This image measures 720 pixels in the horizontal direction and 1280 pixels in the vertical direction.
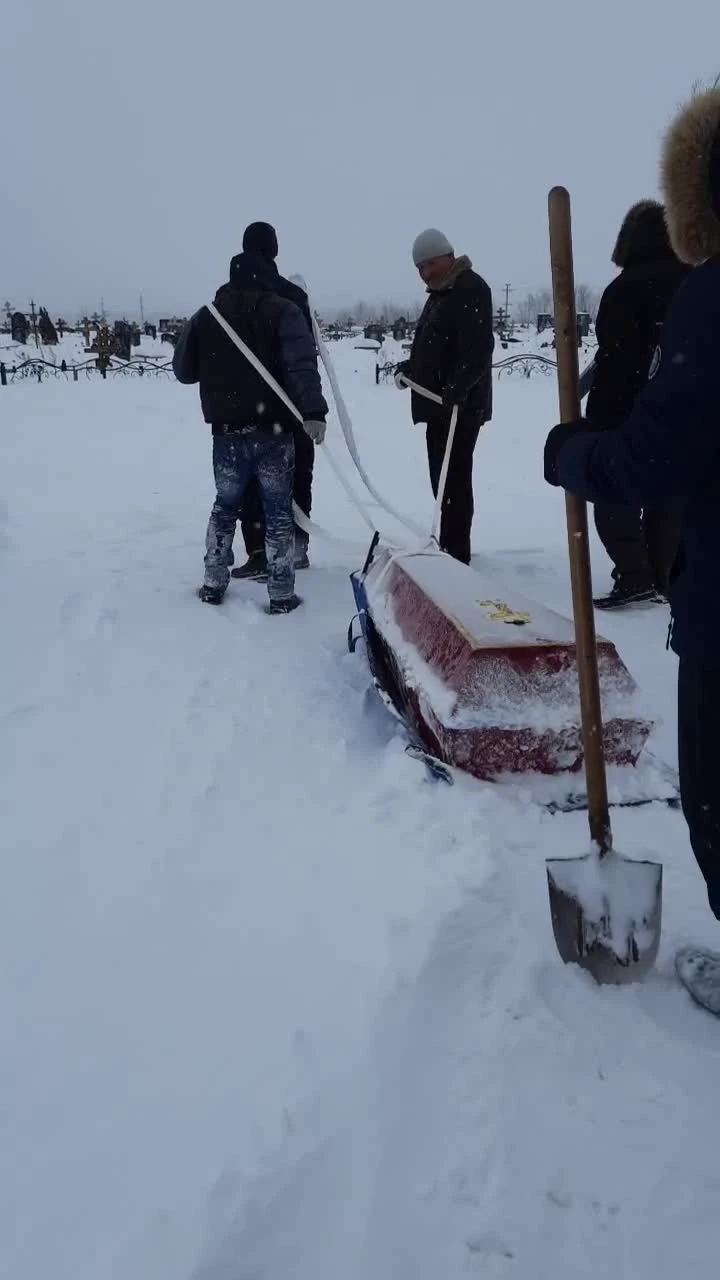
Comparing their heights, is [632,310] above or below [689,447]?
above

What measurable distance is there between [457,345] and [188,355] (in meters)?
1.53

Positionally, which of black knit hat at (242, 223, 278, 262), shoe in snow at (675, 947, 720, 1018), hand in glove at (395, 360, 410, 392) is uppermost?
black knit hat at (242, 223, 278, 262)

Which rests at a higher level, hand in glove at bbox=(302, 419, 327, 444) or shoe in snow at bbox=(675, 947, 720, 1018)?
hand in glove at bbox=(302, 419, 327, 444)

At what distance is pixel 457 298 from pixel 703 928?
374 centimetres

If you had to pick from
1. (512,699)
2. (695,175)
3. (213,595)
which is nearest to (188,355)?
(213,595)

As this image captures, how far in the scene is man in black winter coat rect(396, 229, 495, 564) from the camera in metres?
4.70

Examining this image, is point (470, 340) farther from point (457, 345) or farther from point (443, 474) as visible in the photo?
point (443, 474)

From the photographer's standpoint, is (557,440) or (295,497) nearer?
(557,440)

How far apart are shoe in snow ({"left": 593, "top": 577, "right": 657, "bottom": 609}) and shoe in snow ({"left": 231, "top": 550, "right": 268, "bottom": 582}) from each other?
1960 mm

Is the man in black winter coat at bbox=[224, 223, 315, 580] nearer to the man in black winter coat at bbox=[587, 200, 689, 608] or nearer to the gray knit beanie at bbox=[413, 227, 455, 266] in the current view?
the gray knit beanie at bbox=[413, 227, 455, 266]

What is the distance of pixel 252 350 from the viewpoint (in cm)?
424

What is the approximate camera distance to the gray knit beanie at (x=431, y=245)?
4637mm

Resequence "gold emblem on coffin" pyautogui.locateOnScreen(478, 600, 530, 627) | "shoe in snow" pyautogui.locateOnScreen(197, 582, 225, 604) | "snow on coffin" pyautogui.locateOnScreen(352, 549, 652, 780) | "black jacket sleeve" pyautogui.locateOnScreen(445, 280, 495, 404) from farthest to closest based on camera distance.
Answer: "black jacket sleeve" pyautogui.locateOnScreen(445, 280, 495, 404) → "shoe in snow" pyautogui.locateOnScreen(197, 582, 225, 604) → "gold emblem on coffin" pyautogui.locateOnScreen(478, 600, 530, 627) → "snow on coffin" pyautogui.locateOnScreen(352, 549, 652, 780)

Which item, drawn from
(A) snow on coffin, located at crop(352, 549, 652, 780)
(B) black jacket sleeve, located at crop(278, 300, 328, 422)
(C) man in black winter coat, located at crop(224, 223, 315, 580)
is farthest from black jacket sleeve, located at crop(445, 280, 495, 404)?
(A) snow on coffin, located at crop(352, 549, 652, 780)
